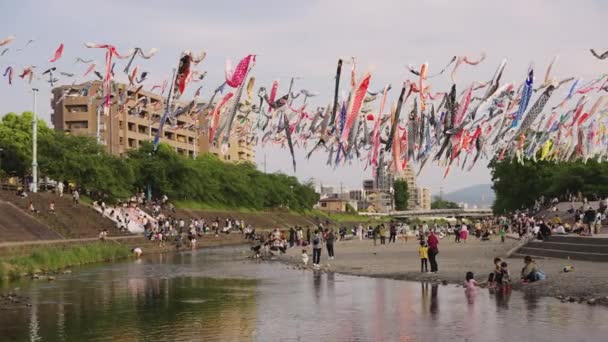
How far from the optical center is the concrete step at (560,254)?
1225 inches

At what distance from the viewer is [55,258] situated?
40.5m

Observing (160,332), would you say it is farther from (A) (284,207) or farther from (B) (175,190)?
(A) (284,207)

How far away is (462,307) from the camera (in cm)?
2050

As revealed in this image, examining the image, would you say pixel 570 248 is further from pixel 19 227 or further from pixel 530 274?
pixel 19 227

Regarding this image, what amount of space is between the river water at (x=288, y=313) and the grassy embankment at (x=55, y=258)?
4.42 m

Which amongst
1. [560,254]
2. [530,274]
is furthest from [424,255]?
[560,254]

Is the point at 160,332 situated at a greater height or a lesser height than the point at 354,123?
lesser

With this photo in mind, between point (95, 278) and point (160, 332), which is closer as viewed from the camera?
point (160, 332)

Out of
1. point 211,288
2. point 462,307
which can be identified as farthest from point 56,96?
point 462,307

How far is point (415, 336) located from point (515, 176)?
93.2 m

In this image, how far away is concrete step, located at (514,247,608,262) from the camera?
31.1 m

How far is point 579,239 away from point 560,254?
1044 millimetres

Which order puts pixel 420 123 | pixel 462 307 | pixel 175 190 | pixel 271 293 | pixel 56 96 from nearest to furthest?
pixel 462 307 → pixel 271 293 → pixel 420 123 → pixel 175 190 → pixel 56 96

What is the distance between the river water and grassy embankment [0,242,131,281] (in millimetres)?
4417
